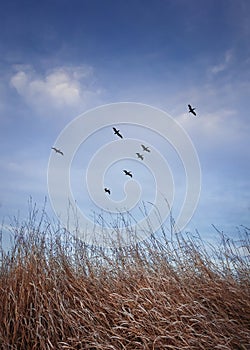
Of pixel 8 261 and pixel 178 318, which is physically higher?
pixel 8 261

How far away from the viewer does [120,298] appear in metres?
3.83

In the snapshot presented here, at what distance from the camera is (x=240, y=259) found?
4.46 metres

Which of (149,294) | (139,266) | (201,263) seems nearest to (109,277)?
(139,266)

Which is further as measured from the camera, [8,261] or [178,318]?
[8,261]

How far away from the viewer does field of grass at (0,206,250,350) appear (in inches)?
132

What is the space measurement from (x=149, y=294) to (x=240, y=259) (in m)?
1.24

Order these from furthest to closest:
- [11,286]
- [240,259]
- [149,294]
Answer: [240,259] < [11,286] < [149,294]

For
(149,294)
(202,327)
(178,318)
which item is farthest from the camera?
(149,294)

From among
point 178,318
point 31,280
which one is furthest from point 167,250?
point 31,280

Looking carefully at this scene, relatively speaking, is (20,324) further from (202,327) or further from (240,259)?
(240,259)

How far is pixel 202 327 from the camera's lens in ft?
11.0

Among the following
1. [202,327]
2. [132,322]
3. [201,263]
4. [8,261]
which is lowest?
[202,327]

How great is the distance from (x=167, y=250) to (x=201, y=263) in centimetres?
45

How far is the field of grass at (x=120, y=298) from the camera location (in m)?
3.35
